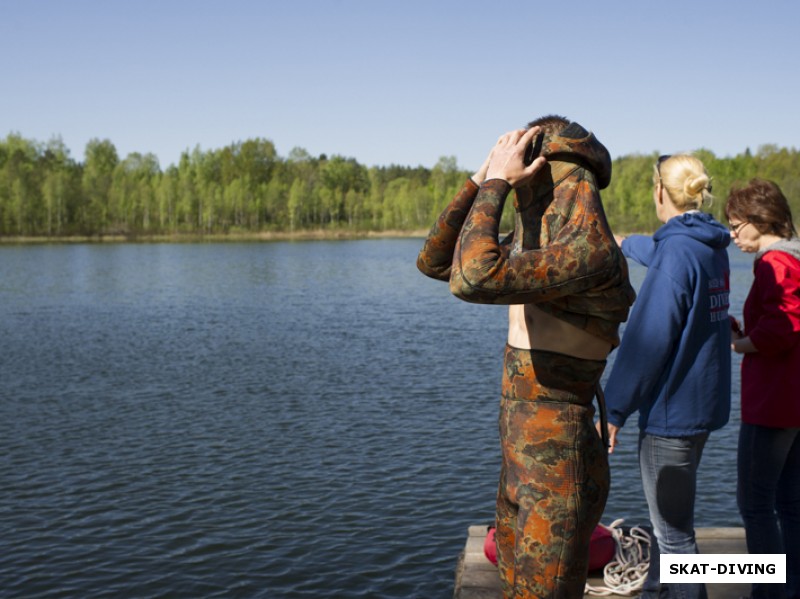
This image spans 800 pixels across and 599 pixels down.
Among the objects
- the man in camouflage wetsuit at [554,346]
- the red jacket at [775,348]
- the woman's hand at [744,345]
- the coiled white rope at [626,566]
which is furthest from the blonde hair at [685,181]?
the coiled white rope at [626,566]

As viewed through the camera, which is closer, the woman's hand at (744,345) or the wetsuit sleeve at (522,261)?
the wetsuit sleeve at (522,261)

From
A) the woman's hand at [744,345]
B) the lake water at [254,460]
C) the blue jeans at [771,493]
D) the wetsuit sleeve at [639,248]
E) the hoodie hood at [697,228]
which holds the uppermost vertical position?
the hoodie hood at [697,228]

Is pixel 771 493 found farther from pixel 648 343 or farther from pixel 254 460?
pixel 254 460

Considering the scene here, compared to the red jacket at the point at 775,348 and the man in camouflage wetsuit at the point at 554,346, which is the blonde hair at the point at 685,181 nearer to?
the red jacket at the point at 775,348

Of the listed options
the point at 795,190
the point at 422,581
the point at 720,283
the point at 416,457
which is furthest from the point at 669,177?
the point at 795,190

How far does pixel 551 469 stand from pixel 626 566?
6.74ft

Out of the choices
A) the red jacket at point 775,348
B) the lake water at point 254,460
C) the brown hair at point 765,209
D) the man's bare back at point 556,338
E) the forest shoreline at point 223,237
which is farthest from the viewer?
the forest shoreline at point 223,237

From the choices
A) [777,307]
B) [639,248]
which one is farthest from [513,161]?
[777,307]

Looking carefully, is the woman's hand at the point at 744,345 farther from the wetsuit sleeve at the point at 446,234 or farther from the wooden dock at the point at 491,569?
the wetsuit sleeve at the point at 446,234

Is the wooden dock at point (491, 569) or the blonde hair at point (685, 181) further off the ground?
the blonde hair at point (685, 181)

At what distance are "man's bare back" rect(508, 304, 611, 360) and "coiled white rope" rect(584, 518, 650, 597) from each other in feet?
5.99

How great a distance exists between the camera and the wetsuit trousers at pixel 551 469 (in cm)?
280

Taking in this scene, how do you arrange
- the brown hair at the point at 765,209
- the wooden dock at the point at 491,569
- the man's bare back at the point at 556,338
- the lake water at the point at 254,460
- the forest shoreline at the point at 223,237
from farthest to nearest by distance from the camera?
the forest shoreline at the point at 223,237 < the lake water at the point at 254,460 < the wooden dock at the point at 491,569 < the brown hair at the point at 765,209 < the man's bare back at the point at 556,338

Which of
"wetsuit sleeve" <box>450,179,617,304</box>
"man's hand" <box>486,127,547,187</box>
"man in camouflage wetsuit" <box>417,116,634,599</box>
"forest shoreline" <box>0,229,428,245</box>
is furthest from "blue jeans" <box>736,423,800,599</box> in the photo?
"forest shoreline" <box>0,229,428,245</box>
